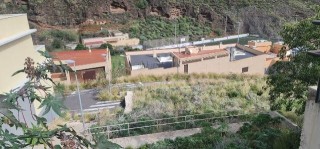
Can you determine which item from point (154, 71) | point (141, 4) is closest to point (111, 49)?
point (154, 71)

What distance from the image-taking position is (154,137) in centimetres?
1089

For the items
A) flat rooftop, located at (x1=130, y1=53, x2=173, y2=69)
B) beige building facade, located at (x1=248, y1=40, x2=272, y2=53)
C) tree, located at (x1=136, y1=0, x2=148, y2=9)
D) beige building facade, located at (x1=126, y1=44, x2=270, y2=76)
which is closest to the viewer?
beige building facade, located at (x1=126, y1=44, x2=270, y2=76)

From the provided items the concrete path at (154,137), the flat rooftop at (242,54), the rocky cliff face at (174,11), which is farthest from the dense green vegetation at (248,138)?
the rocky cliff face at (174,11)

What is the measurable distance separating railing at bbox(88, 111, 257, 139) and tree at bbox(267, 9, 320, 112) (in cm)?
326

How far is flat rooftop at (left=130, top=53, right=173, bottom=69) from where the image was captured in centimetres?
2933

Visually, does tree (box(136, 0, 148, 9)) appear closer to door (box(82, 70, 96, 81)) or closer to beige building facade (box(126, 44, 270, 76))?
beige building facade (box(126, 44, 270, 76))

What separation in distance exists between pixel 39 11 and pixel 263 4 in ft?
151

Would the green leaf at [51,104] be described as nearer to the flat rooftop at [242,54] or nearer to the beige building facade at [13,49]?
the beige building facade at [13,49]

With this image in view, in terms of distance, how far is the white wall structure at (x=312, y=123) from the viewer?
4559mm

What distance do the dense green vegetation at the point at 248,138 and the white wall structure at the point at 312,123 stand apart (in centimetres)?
322

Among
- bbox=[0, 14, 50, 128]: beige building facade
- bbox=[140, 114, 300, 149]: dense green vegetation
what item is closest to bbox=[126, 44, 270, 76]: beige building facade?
bbox=[0, 14, 50, 128]: beige building facade

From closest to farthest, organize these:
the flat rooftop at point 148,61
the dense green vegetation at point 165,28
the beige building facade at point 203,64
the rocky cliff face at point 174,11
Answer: the beige building facade at point 203,64 → the flat rooftop at point 148,61 → the rocky cliff face at point 174,11 → the dense green vegetation at point 165,28

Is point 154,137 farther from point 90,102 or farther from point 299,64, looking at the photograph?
point 90,102

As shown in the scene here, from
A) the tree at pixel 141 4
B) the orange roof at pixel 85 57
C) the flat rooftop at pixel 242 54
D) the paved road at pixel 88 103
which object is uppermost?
the tree at pixel 141 4
